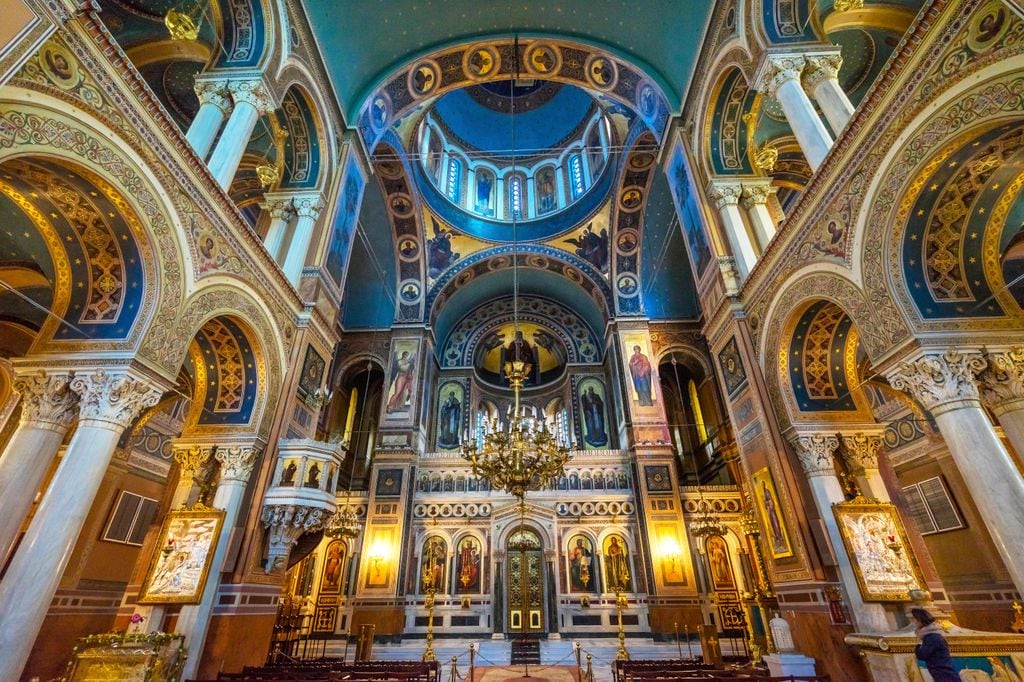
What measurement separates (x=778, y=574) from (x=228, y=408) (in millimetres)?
8706

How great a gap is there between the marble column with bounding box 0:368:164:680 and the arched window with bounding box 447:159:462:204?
14.0m

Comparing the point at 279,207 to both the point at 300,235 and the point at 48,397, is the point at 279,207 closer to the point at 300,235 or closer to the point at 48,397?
the point at 300,235

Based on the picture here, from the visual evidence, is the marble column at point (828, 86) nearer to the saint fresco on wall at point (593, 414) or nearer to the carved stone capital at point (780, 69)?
the carved stone capital at point (780, 69)

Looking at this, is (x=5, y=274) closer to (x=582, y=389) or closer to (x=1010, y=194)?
(x=1010, y=194)

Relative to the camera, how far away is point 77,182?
4523 mm

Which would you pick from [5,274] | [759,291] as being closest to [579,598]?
[759,291]

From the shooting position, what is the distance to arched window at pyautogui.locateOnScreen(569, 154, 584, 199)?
17591 mm

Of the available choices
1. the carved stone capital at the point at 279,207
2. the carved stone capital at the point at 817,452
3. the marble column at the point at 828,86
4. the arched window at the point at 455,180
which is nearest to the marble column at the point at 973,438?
the carved stone capital at the point at 817,452

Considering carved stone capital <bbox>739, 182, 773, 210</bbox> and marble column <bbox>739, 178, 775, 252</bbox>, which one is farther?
carved stone capital <bbox>739, 182, 773, 210</bbox>

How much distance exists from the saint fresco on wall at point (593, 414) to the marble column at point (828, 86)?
11359 millimetres

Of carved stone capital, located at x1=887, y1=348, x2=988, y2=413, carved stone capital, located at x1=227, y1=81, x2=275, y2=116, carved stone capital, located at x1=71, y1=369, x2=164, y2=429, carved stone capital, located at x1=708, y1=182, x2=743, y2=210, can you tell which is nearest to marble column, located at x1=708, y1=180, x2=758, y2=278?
carved stone capital, located at x1=708, y1=182, x2=743, y2=210

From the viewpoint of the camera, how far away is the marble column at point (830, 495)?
546 centimetres

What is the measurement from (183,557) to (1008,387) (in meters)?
9.54

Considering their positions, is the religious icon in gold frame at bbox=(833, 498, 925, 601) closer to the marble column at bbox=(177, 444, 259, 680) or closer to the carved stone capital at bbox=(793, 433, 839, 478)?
the carved stone capital at bbox=(793, 433, 839, 478)
